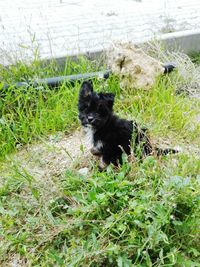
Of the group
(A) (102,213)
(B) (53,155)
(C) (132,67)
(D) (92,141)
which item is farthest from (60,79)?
(A) (102,213)

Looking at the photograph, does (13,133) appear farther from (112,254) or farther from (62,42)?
(62,42)

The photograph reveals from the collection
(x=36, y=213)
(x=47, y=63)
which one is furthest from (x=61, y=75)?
(x=36, y=213)

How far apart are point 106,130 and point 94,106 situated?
23 cm

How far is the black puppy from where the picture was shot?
3.25 meters

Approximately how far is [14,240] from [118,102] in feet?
6.38

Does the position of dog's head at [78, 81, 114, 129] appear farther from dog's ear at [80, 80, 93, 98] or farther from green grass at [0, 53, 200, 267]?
green grass at [0, 53, 200, 267]

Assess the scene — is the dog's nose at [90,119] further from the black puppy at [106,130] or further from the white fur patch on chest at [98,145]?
the white fur patch on chest at [98,145]

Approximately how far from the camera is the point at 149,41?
201 inches

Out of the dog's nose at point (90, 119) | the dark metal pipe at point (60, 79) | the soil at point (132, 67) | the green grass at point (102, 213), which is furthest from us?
the soil at point (132, 67)

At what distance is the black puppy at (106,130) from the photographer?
325 centimetres

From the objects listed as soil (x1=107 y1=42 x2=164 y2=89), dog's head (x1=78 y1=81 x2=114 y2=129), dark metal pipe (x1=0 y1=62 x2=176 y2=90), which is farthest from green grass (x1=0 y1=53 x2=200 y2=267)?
soil (x1=107 y1=42 x2=164 y2=89)

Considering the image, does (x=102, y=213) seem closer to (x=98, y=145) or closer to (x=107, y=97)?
(x=98, y=145)

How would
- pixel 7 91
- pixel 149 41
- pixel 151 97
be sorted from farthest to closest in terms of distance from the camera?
pixel 149 41 → pixel 151 97 → pixel 7 91

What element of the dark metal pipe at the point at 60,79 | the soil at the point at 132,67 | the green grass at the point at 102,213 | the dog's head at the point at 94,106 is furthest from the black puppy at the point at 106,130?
the soil at the point at 132,67
